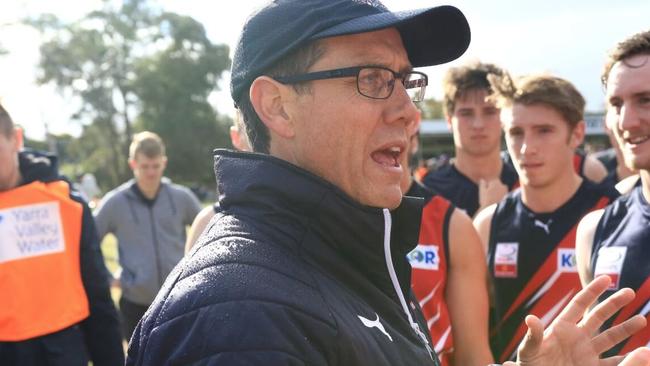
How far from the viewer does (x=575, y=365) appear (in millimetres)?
1817

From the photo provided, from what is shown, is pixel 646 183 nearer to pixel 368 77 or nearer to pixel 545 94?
pixel 545 94

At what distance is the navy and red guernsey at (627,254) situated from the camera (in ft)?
8.89

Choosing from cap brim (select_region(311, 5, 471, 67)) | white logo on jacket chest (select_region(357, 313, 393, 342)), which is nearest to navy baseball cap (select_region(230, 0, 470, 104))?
cap brim (select_region(311, 5, 471, 67))

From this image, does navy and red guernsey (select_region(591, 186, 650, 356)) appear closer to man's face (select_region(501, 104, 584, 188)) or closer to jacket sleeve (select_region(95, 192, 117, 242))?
man's face (select_region(501, 104, 584, 188))

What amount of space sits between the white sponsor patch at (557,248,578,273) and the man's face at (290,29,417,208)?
2.15m

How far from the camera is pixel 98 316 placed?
12.4ft

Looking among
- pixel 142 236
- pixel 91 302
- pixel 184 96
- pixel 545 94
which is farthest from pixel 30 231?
pixel 184 96

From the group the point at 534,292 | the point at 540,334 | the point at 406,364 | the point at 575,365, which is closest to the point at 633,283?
the point at 534,292

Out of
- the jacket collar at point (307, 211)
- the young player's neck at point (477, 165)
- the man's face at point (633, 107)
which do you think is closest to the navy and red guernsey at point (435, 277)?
the man's face at point (633, 107)

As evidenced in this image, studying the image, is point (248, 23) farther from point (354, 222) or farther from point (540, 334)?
point (540, 334)

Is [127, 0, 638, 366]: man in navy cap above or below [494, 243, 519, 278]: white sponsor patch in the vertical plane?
above

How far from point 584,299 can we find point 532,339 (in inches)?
13.2

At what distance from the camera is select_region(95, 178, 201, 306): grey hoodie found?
597 centimetres

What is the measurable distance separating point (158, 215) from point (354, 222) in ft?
16.4
